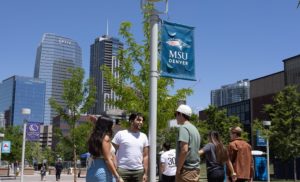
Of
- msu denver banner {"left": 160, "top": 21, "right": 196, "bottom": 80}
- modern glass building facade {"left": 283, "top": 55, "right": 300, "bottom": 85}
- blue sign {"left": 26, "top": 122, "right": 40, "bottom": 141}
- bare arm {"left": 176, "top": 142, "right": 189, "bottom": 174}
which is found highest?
modern glass building facade {"left": 283, "top": 55, "right": 300, "bottom": 85}

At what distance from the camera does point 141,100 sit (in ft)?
51.2

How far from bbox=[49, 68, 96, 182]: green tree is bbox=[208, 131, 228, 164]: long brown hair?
17.4 metres

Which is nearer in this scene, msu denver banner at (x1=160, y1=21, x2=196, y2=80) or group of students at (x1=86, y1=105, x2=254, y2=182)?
group of students at (x1=86, y1=105, x2=254, y2=182)

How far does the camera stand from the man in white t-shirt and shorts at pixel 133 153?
22.4ft

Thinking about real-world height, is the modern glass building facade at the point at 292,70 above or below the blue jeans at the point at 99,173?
above

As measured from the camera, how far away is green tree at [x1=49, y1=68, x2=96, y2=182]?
24516 millimetres

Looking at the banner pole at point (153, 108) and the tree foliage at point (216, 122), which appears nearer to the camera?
the banner pole at point (153, 108)

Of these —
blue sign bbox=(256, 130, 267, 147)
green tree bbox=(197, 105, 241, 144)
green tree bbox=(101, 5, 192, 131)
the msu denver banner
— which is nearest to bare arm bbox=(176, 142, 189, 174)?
the msu denver banner

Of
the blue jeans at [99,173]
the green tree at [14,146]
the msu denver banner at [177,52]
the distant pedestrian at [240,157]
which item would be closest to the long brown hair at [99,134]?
the blue jeans at [99,173]

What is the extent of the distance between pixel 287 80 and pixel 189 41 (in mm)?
58121

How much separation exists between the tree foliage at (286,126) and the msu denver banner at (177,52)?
27.0 metres

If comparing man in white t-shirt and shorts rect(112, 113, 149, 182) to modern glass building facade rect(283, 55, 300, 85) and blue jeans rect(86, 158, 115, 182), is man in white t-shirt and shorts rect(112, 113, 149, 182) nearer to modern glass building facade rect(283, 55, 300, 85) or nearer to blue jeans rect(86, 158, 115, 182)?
blue jeans rect(86, 158, 115, 182)

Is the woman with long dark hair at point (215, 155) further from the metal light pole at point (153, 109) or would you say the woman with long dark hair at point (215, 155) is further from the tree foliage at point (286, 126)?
the tree foliage at point (286, 126)

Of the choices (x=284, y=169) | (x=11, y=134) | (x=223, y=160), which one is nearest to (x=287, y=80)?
(x=284, y=169)
